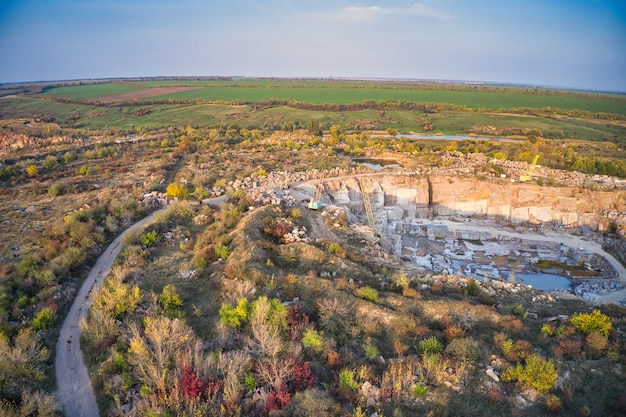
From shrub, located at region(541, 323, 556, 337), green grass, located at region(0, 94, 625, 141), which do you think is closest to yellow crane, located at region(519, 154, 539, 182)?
green grass, located at region(0, 94, 625, 141)

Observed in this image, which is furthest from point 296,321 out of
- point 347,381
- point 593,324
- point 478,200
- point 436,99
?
point 436,99

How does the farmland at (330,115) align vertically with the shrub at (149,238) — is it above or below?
above

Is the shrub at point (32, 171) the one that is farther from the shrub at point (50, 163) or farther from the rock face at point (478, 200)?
the rock face at point (478, 200)

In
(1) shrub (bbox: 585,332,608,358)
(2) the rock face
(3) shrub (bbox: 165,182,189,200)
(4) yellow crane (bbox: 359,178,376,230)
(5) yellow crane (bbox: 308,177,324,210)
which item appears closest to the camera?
(1) shrub (bbox: 585,332,608,358)

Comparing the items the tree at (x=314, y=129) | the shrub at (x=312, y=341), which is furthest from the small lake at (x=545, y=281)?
the tree at (x=314, y=129)

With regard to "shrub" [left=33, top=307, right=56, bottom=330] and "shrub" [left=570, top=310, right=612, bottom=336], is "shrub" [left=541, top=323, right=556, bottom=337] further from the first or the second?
"shrub" [left=33, top=307, right=56, bottom=330]

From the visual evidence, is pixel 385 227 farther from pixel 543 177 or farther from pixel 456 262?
pixel 543 177
